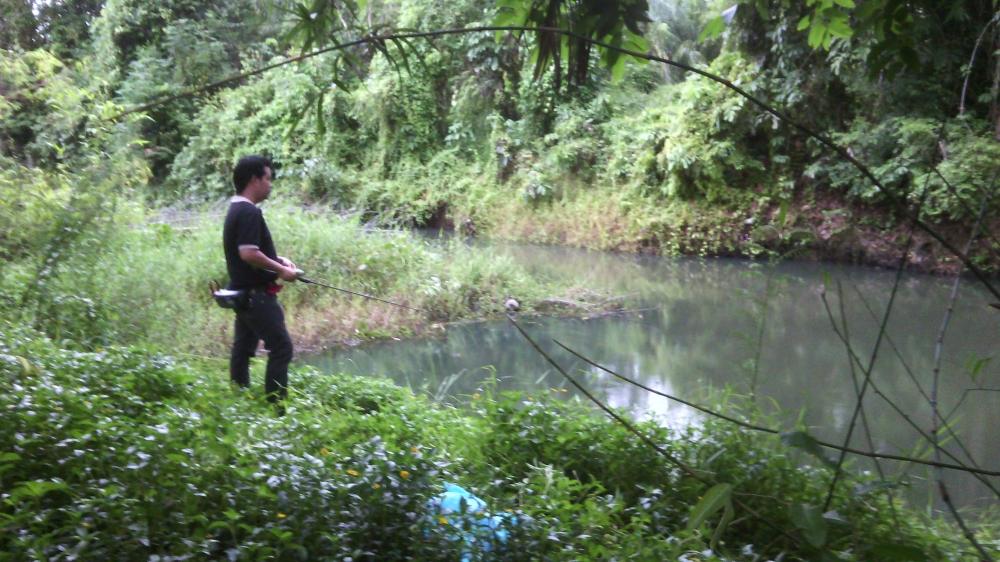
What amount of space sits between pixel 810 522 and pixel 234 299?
3.76 meters

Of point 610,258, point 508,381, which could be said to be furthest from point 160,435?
point 610,258

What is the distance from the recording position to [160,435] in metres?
2.55

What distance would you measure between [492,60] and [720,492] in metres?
15.2

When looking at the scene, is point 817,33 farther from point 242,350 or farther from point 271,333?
point 242,350

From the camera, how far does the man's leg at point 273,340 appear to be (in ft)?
14.3

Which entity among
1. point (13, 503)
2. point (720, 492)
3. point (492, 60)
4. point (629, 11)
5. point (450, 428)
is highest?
point (492, 60)

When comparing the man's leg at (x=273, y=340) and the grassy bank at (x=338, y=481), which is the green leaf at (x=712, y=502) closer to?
the grassy bank at (x=338, y=481)

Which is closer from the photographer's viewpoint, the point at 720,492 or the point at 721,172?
the point at 720,492

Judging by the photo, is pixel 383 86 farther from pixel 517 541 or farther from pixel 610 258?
pixel 517 541

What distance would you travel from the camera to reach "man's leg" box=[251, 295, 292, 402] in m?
4.36

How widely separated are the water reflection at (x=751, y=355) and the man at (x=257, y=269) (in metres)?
1.30

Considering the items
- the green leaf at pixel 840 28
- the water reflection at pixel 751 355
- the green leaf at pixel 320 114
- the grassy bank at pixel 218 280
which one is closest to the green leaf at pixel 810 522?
the green leaf at pixel 320 114

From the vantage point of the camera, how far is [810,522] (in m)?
1.01

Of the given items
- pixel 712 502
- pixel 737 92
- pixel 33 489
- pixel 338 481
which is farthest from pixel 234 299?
pixel 712 502
